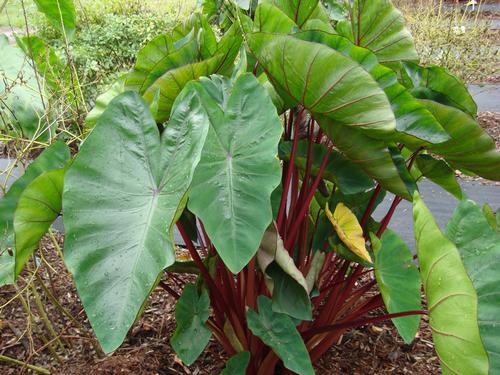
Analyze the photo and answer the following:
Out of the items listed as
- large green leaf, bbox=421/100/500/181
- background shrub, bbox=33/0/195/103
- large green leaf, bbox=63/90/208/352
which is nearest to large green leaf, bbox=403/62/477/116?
large green leaf, bbox=421/100/500/181

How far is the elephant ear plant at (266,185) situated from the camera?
864 millimetres

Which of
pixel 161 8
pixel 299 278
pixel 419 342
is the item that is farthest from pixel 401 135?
pixel 161 8

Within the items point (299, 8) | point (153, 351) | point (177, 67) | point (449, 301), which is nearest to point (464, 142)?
point (449, 301)

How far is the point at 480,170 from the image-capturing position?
125 centimetres

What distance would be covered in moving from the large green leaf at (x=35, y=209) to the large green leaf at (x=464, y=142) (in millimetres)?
783

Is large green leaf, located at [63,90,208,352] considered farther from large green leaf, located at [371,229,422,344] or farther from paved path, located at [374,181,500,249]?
paved path, located at [374,181,500,249]

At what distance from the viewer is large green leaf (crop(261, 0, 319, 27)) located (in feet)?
4.53

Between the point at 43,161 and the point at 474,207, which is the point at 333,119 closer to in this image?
the point at 474,207

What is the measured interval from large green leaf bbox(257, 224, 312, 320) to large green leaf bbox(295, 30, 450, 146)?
337mm

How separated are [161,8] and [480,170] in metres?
5.24

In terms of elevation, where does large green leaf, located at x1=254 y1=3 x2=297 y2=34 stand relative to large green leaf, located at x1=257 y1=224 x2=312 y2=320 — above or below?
above

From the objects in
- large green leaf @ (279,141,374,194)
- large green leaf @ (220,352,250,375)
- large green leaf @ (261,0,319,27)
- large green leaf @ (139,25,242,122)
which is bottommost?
large green leaf @ (220,352,250,375)

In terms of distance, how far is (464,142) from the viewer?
3.74ft

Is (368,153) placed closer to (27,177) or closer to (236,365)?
(236,365)
